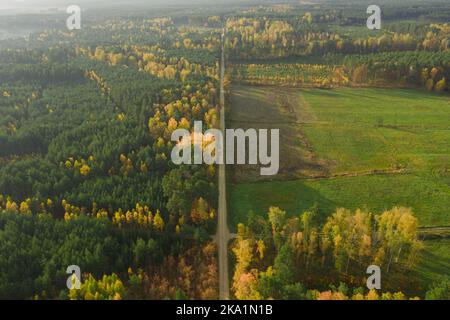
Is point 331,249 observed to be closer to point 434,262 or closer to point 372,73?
point 434,262

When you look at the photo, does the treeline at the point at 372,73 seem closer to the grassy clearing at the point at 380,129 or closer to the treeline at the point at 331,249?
the grassy clearing at the point at 380,129

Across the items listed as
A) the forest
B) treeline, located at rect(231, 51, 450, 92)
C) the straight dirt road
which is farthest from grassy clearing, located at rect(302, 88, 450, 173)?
the straight dirt road

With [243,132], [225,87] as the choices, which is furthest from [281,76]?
[243,132]

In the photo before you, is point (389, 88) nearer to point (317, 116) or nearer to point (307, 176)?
point (317, 116)

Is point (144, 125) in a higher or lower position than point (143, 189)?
higher

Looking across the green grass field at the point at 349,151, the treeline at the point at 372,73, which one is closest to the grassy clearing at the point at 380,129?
the green grass field at the point at 349,151

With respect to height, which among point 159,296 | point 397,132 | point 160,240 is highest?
point 397,132
